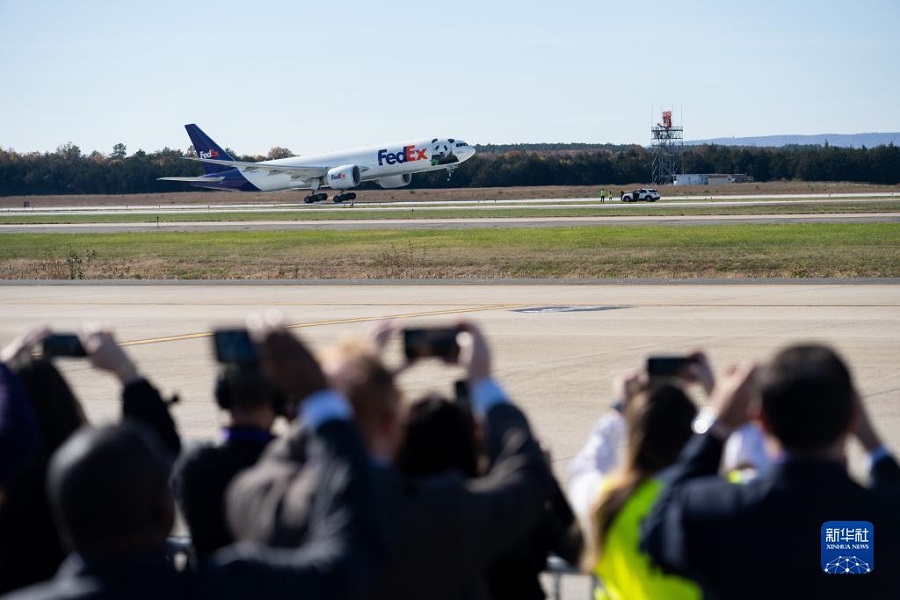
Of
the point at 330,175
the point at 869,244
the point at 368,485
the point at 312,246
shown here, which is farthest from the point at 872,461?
the point at 330,175

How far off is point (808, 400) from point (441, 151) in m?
88.9

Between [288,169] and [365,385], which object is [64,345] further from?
[288,169]

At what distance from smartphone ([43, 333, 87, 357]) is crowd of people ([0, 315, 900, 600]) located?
0.02m

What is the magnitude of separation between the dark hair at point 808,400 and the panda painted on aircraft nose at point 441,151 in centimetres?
8875

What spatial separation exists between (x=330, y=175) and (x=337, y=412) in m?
92.2

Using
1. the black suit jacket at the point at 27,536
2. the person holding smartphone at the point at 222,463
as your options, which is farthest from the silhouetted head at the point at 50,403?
the person holding smartphone at the point at 222,463

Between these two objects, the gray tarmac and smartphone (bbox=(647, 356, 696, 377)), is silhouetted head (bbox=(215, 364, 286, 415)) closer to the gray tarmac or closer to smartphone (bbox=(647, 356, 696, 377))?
smartphone (bbox=(647, 356, 696, 377))

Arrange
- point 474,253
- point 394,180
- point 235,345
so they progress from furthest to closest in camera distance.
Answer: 1. point 394,180
2. point 474,253
3. point 235,345

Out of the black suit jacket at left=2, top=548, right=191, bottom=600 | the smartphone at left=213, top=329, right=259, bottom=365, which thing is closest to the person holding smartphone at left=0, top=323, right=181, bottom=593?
the smartphone at left=213, top=329, right=259, bottom=365

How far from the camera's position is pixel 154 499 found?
297 centimetres

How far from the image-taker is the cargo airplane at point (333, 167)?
302 ft

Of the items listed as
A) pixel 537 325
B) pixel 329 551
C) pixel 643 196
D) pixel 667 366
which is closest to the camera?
pixel 329 551

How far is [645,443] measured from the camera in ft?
13.7

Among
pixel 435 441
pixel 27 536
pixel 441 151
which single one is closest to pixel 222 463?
pixel 27 536
